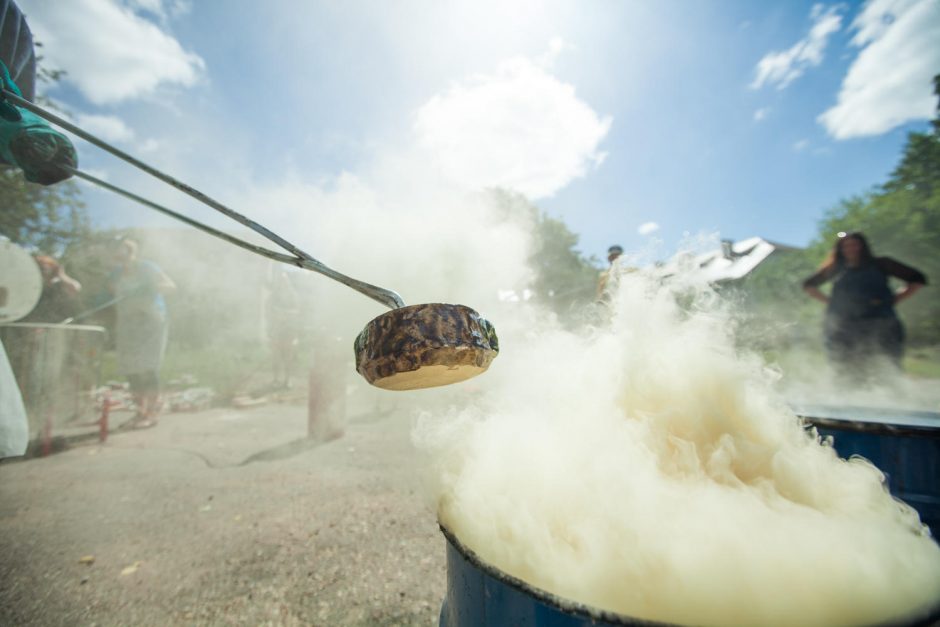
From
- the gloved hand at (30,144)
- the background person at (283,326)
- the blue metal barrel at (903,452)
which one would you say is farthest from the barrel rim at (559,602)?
the background person at (283,326)

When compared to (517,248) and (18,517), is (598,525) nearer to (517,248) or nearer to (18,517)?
(18,517)

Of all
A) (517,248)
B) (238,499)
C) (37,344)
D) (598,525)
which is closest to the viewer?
(598,525)

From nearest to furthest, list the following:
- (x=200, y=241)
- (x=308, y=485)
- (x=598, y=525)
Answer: (x=598, y=525)
(x=308, y=485)
(x=200, y=241)

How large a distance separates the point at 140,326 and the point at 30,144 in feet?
17.0

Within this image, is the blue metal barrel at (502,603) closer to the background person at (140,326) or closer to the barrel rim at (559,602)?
the barrel rim at (559,602)

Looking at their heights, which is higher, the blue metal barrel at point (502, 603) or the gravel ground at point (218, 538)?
the blue metal barrel at point (502, 603)

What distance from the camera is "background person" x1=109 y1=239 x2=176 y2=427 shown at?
19.2ft

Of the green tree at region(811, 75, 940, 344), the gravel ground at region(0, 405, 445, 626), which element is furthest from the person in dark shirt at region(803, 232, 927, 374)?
the green tree at region(811, 75, 940, 344)

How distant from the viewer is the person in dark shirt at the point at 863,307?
406 cm

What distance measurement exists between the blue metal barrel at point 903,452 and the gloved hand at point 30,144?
3.76 meters

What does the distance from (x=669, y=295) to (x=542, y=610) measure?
5.04 ft

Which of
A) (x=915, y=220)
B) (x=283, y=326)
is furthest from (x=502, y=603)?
(x=915, y=220)

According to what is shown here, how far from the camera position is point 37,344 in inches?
186

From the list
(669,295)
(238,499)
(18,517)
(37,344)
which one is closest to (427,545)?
(238,499)
